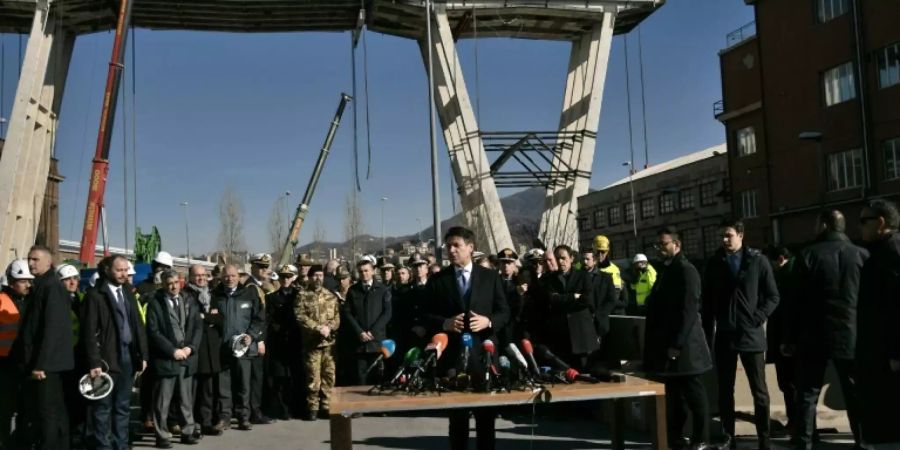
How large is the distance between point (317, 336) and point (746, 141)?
39.2m

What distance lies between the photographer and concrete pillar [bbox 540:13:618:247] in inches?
1316

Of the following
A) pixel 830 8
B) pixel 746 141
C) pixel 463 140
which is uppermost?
pixel 830 8

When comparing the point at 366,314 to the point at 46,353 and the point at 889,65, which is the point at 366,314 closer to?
the point at 46,353

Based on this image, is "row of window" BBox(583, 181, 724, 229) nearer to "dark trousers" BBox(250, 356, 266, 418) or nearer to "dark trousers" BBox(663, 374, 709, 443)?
"dark trousers" BBox(250, 356, 266, 418)

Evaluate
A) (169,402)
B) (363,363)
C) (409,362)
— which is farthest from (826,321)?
(169,402)

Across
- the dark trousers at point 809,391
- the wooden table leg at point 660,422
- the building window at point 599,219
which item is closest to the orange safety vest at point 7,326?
the wooden table leg at point 660,422

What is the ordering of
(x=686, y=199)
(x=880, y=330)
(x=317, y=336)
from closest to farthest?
(x=880, y=330)
(x=317, y=336)
(x=686, y=199)

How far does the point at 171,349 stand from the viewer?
958cm

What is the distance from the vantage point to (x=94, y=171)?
21047mm

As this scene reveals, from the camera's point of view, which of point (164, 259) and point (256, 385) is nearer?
point (256, 385)

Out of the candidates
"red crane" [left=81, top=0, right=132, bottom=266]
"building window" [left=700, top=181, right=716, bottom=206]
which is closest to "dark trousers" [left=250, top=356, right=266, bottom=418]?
"red crane" [left=81, top=0, right=132, bottom=266]

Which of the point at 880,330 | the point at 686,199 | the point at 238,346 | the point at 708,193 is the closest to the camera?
the point at 880,330

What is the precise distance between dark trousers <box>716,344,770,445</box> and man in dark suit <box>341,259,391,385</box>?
4.94m

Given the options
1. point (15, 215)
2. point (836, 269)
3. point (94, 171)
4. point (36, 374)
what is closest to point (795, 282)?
point (836, 269)
